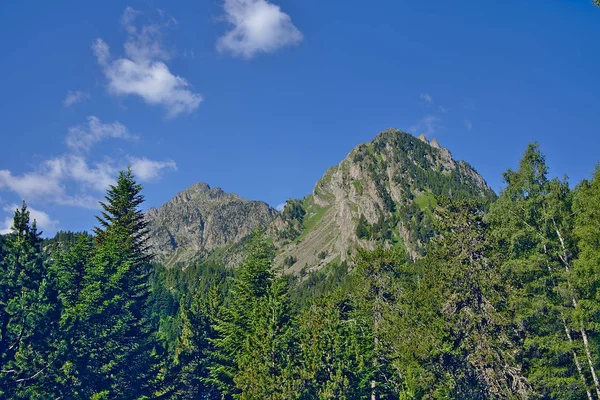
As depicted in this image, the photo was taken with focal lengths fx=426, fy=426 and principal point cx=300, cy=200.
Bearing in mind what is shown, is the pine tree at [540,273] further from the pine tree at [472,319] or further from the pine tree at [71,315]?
the pine tree at [71,315]

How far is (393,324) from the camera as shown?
117ft

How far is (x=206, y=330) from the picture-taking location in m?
43.2

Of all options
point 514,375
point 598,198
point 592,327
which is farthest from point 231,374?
point 598,198

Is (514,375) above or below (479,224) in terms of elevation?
below

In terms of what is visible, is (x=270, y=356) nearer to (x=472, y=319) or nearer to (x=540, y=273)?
(x=472, y=319)

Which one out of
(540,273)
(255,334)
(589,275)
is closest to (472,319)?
(540,273)

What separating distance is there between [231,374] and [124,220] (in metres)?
17.6

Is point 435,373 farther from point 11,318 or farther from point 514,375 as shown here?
point 11,318

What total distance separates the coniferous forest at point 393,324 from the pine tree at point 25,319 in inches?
3.1

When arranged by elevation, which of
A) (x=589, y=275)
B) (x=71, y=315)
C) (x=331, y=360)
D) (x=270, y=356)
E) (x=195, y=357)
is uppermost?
(x=71, y=315)

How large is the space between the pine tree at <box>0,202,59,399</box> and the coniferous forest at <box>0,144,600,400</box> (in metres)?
0.08

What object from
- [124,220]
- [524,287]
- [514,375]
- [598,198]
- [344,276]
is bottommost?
[514,375]

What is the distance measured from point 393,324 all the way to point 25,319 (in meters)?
27.0

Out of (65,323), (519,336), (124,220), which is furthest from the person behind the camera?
(124,220)
